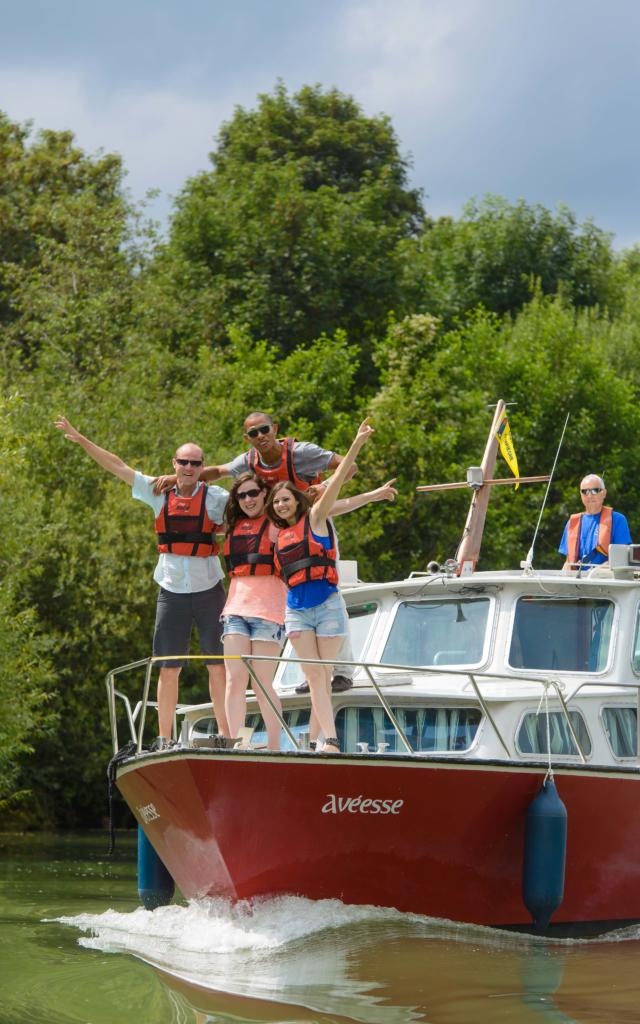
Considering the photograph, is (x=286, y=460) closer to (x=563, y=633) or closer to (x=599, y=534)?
(x=563, y=633)

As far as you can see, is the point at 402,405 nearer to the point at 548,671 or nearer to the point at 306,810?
the point at 548,671

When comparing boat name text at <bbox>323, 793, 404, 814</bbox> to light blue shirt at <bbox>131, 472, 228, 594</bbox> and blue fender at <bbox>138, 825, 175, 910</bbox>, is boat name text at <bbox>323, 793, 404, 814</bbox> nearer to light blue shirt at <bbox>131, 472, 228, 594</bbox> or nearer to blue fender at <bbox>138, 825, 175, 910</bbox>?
light blue shirt at <bbox>131, 472, 228, 594</bbox>

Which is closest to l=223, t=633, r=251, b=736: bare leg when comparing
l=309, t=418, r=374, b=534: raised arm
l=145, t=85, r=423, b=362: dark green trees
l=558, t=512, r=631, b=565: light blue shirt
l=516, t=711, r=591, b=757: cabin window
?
l=309, t=418, r=374, b=534: raised arm

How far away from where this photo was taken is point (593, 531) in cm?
1260

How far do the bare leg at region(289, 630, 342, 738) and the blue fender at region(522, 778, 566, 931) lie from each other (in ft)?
4.65

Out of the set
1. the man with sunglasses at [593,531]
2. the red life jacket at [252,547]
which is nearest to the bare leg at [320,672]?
the red life jacket at [252,547]

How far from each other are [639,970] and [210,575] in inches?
151

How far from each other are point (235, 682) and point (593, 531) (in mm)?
4017

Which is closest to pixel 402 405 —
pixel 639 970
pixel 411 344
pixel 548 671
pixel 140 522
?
pixel 411 344

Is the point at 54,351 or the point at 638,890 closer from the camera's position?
the point at 638,890

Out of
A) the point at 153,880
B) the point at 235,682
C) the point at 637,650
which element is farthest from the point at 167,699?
the point at 637,650

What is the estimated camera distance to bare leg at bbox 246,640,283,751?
9.85 metres

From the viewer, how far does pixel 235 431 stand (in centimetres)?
2688

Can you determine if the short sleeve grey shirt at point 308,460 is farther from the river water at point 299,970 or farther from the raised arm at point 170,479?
the river water at point 299,970
